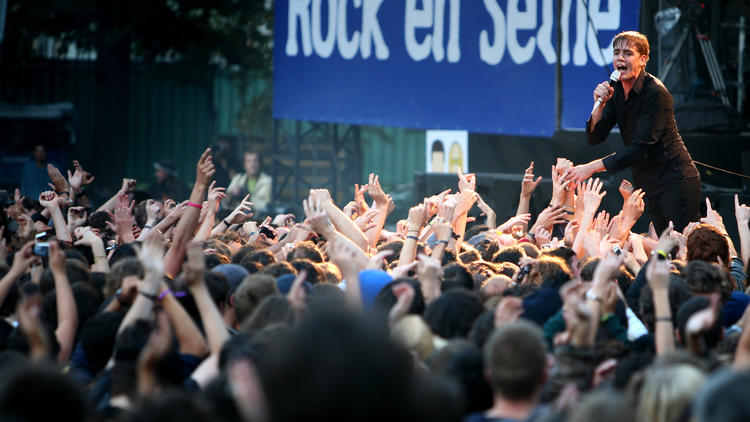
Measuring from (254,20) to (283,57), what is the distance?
551cm

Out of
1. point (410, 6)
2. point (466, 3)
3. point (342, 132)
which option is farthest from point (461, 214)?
point (342, 132)


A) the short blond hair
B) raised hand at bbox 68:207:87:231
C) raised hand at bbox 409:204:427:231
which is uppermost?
the short blond hair

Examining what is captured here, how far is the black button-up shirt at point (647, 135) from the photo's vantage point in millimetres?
6957

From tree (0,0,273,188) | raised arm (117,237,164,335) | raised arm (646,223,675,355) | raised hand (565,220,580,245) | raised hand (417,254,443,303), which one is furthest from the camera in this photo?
tree (0,0,273,188)

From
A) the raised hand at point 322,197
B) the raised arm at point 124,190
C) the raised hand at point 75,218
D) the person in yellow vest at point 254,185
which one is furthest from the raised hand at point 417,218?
the person in yellow vest at point 254,185

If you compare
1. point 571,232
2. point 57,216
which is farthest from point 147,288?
point 571,232

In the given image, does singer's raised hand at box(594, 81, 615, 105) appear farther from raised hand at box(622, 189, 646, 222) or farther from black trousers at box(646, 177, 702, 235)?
black trousers at box(646, 177, 702, 235)

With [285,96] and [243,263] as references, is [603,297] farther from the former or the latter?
[285,96]

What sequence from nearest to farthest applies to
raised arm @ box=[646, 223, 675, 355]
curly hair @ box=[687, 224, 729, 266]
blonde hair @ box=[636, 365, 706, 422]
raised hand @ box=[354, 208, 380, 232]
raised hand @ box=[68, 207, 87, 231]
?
blonde hair @ box=[636, 365, 706, 422] < raised arm @ box=[646, 223, 675, 355] < curly hair @ box=[687, 224, 729, 266] < raised hand @ box=[68, 207, 87, 231] < raised hand @ box=[354, 208, 380, 232]

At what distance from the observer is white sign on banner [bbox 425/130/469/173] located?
13898mm

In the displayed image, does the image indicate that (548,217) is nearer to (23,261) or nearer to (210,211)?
(210,211)

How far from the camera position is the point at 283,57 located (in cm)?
1581

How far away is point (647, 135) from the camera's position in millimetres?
6961

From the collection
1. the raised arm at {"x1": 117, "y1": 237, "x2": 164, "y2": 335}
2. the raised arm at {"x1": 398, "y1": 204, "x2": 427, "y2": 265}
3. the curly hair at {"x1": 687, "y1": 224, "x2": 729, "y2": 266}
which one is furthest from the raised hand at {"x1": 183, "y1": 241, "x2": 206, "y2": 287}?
the curly hair at {"x1": 687, "y1": 224, "x2": 729, "y2": 266}
